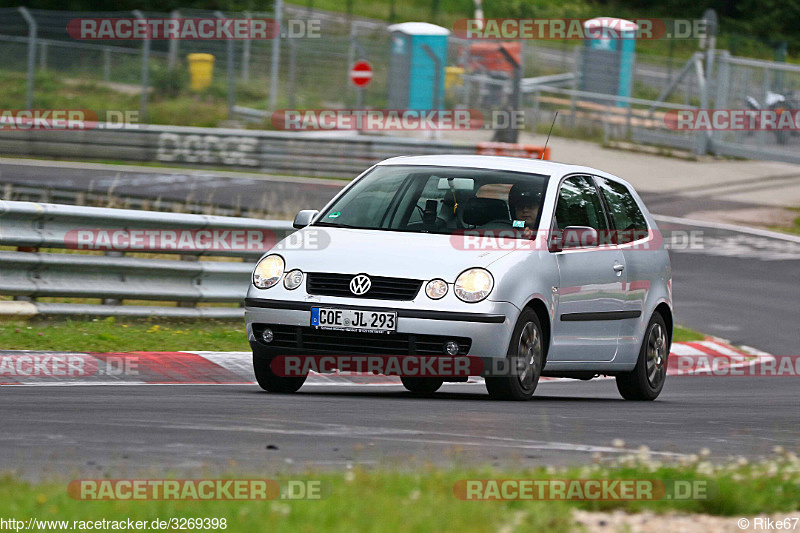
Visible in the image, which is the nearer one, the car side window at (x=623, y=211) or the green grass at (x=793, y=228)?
the car side window at (x=623, y=211)

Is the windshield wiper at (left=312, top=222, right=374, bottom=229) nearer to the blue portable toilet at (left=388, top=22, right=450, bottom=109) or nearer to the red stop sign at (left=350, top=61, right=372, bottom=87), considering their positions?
the red stop sign at (left=350, top=61, right=372, bottom=87)

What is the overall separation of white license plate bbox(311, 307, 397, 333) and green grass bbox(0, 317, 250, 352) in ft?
8.60

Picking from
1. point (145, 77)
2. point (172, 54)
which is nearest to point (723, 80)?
point (172, 54)

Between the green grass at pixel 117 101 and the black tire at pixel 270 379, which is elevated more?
the green grass at pixel 117 101

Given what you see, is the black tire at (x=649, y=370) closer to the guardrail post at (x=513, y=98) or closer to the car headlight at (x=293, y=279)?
the car headlight at (x=293, y=279)

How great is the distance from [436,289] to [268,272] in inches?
43.5

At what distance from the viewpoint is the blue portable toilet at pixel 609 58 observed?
117ft

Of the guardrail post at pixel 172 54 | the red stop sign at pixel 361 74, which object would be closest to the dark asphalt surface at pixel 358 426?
the red stop sign at pixel 361 74

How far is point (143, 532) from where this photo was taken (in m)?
4.42

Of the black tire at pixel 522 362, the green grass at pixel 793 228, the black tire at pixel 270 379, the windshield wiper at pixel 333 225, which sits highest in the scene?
the windshield wiper at pixel 333 225

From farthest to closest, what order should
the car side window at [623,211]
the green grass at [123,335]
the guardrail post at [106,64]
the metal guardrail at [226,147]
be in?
the guardrail post at [106,64], the metal guardrail at [226,147], the green grass at [123,335], the car side window at [623,211]

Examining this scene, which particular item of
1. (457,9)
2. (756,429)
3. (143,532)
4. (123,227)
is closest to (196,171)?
(123,227)

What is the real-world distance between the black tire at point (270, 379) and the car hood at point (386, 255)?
641mm

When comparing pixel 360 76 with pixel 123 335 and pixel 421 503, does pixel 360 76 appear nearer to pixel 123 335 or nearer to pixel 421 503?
pixel 123 335
